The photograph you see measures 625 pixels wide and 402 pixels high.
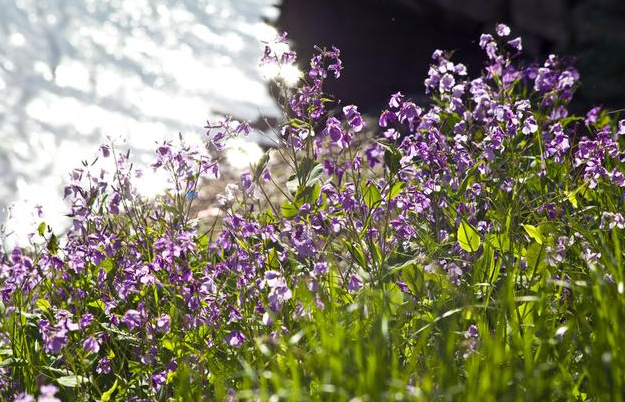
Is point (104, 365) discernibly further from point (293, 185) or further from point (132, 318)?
point (293, 185)

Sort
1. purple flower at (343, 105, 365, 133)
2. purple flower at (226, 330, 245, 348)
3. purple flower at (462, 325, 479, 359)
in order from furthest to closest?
→ purple flower at (343, 105, 365, 133)
purple flower at (226, 330, 245, 348)
purple flower at (462, 325, 479, 359)

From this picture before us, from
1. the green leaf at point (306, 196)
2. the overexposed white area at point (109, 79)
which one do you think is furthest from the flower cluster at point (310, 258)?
the overexposed white area at point (109, 79)

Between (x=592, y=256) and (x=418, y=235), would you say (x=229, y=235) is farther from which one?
(x=592, y=256)

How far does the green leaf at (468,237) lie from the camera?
3508mm

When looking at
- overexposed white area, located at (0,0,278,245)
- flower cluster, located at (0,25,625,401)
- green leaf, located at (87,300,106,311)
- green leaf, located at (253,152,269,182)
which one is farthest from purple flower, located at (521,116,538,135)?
overexposed white area, located at (0,0,278,245)

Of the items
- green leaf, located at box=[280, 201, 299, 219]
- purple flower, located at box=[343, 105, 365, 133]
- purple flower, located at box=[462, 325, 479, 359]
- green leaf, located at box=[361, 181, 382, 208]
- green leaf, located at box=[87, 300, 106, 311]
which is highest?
purple flower, located at box=[343, 105, 365, 133]

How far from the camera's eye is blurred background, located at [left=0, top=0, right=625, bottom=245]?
920 centimetres

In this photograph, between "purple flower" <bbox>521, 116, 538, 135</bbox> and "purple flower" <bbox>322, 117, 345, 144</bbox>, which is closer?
Answer: "purple flower" <bbox>322, 117, 345, 144</bbox>

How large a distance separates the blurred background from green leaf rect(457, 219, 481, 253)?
14.9 feet

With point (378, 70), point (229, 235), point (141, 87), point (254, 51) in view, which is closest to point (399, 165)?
point (229, 235)

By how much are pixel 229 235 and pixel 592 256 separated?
1.43 metres

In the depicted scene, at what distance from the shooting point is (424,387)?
243 cm

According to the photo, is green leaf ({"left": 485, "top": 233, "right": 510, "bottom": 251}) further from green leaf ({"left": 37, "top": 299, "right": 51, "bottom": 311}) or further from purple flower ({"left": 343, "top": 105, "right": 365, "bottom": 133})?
green leaf ({"left": 37, "top": 299, "right": 51, "bottom": 311})

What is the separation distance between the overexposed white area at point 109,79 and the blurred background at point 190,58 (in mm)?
19
